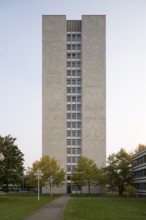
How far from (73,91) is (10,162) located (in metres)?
58.9

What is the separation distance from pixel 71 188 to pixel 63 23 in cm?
5064

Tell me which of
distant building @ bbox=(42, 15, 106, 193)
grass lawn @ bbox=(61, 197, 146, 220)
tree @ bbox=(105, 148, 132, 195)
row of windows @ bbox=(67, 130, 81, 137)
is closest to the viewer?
grass lawn @ bbox=(61, 197, 146, 220)

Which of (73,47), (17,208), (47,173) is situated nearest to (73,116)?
(73,47)

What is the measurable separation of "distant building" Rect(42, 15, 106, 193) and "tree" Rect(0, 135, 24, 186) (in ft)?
168

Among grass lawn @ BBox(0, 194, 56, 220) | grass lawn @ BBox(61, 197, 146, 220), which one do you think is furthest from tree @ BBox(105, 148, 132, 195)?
grass lawn @ BBox(61, 197, 146, 220)

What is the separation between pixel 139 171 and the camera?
90.9 meters

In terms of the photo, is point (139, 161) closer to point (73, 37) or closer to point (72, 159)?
point (72, 159)

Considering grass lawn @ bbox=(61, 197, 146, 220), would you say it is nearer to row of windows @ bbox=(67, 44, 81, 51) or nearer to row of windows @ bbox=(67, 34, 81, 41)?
row of windows @ bbox=(67, 44, 81, 51)

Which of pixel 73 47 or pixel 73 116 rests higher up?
pixel 73 47

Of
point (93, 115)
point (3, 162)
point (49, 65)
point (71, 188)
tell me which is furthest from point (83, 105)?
point (3, 162)

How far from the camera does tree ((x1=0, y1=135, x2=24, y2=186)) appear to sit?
57281 mm

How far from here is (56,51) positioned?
116000 millimetres

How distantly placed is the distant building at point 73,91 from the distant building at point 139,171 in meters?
17.3

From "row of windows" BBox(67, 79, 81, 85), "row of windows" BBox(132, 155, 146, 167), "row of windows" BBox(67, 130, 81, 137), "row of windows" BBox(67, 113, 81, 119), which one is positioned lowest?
"row of windows" BBox(132, 155, 146, 167)
